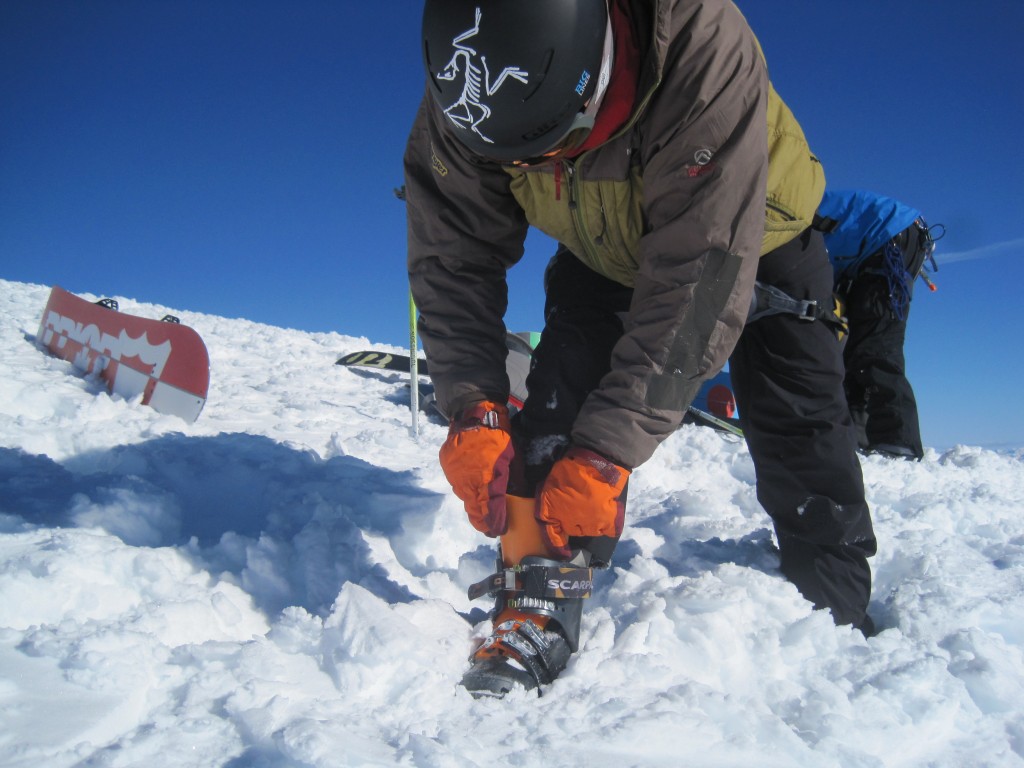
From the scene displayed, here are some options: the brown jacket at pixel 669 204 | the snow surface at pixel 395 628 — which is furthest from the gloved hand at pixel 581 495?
the snow surface at pixel 395 628

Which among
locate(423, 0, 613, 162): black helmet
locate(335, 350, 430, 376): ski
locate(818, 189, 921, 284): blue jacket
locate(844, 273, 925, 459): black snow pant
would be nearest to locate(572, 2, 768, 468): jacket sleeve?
locate(423, 0, 613, 162): black helmet

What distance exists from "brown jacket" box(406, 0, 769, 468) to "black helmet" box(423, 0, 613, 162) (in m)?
0.15

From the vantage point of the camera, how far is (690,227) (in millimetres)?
1406

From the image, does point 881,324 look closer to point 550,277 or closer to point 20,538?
point 550,277

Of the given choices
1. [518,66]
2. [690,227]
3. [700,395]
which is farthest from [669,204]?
[700,395]

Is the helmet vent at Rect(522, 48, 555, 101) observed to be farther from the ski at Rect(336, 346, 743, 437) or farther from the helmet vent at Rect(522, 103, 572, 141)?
the ski at Rect(336, 346, 743, 437)

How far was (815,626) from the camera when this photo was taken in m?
1.47

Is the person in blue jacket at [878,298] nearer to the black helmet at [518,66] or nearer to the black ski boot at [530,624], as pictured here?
the black helmet at [518,66]

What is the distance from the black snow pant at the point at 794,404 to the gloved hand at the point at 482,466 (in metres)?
0.17

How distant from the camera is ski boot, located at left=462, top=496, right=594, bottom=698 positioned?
4.20ft

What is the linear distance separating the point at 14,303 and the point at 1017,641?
816cm

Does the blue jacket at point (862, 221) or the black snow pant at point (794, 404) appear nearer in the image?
the black snow pant at point (794, 404)

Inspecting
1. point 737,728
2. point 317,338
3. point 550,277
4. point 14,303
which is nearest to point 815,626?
point 737,728

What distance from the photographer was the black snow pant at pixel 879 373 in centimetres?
432
